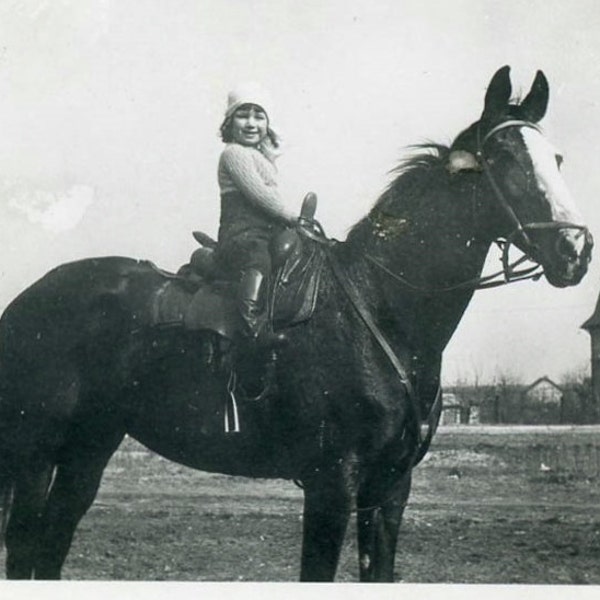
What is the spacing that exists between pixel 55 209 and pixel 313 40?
Result: 165cm

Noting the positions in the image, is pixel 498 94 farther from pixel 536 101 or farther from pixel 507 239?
pixel 507 239

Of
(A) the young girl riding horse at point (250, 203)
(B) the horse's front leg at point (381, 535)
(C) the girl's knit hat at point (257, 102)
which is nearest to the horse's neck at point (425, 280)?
(A) the young girl riding horse at point (250, 203)

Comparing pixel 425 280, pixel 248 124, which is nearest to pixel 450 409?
pixel 425 280

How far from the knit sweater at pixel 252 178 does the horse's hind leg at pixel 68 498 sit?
4.43 feet

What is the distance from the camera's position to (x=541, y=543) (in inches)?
156

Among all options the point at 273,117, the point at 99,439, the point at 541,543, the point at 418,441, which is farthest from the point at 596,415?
the point at 99,439

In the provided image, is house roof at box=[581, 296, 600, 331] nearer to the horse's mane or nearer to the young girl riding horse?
the horse's mane

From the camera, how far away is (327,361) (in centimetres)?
331

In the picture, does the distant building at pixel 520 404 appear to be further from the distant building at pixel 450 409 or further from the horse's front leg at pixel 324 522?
the horse's front leg at pixel 324 522

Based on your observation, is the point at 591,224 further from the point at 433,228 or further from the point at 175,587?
the point at 175,587

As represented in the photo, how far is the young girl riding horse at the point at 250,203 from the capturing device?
3.34 m

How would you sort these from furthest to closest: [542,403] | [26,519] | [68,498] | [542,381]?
[542,403], [542,381], [68,498], [26,519]

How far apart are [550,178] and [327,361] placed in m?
1.15

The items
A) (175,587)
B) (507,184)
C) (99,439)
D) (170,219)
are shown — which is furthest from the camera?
(170,219)
